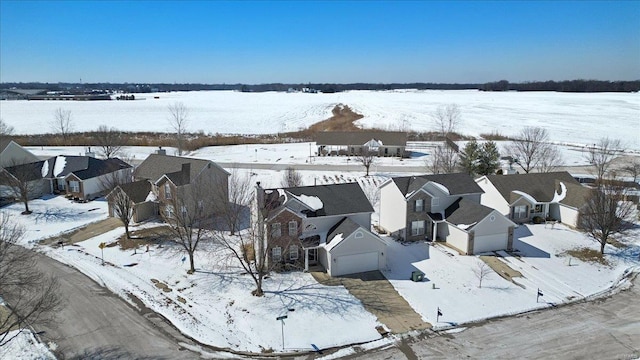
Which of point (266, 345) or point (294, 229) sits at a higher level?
point (294, 229)

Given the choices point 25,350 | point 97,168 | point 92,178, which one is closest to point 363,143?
point 97,168

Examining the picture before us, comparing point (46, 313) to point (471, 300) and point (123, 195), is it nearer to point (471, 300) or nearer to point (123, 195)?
point (123, 195)

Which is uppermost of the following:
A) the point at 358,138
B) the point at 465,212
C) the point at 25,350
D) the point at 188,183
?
the point at 358,138

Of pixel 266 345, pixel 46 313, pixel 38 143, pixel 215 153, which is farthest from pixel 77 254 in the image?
pixel 38 143

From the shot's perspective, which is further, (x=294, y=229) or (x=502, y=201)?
(x=502, y=201)

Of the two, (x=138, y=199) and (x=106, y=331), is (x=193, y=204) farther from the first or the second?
(x=106, y=331)

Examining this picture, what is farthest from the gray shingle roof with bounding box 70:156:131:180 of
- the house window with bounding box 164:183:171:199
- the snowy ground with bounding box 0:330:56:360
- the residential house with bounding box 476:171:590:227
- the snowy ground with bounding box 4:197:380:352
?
the residential house with bounding box 476:171:590:227

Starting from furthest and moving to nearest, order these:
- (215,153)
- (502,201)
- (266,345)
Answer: (215,153), (502,201), (266,345)
